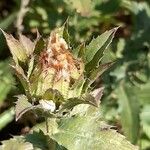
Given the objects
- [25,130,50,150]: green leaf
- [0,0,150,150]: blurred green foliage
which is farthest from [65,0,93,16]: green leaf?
[25,130,50,150]: green leaf

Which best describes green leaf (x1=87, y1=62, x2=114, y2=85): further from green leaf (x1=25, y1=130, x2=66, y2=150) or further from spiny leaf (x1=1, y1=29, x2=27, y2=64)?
green leaf (x1=25, y1=130, x2=66, y2=150)

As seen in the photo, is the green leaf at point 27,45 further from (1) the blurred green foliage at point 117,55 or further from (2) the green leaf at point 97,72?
(1) the blurred green foliage at point 117,55

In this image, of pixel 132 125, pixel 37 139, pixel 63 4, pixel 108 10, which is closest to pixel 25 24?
pixel 63 4

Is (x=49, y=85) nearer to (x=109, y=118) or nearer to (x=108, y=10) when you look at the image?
(x=109, y=118)

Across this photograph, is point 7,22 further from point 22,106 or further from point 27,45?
point 22,106

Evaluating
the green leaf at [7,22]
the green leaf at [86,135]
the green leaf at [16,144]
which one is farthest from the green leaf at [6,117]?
the green leaf at [86,135]
